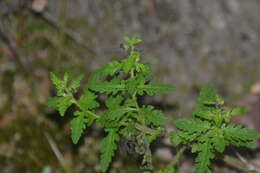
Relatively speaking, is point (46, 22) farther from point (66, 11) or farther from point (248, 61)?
point (248, 61)

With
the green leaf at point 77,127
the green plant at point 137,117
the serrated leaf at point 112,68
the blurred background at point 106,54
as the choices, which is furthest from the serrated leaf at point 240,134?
the blurred background at point 106,54

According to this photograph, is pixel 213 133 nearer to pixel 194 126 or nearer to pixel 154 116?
pixel 194 126

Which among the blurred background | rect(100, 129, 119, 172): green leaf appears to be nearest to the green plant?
rect(100, 129, 119, 172): green leaf

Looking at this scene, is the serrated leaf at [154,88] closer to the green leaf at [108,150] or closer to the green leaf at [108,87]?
the green leaf at [108,87]

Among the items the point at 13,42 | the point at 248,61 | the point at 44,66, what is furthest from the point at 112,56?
the point at 248,61

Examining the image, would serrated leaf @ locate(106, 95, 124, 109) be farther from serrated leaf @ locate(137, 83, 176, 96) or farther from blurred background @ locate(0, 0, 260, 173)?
blurred background @ locate(0, 0, 260, 173)
